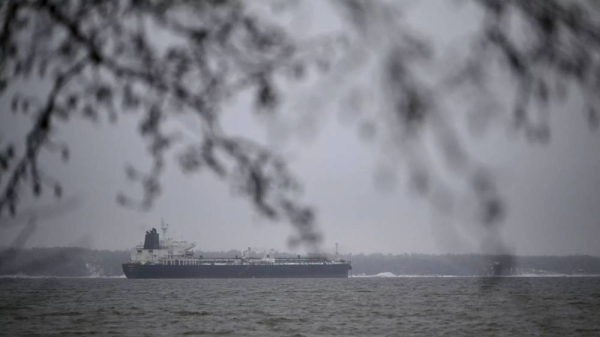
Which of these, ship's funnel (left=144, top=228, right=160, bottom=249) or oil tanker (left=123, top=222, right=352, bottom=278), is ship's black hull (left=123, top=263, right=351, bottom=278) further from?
ship's funnel (left=144, top=228, right=160, bottom=249)

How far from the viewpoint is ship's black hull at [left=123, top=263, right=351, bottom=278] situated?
65250 millimetres

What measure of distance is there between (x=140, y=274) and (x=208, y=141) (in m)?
69.4

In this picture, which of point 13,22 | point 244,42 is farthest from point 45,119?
point 244,42

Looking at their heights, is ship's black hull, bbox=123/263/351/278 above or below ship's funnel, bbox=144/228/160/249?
below

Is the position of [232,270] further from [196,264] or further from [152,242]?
[152,242]

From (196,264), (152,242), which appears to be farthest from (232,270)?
(152,242)

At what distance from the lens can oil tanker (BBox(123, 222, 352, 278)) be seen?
6569 cm

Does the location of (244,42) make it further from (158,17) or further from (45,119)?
(45,119)

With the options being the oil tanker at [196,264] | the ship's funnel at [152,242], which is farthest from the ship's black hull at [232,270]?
the ship's funnel at [152,242]

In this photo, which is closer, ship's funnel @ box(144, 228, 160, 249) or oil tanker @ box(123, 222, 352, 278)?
oil tanker @ box(123, 222, 352, 278)

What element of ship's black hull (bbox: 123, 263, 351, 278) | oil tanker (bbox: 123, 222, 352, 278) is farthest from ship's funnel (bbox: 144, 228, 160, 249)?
ship's black hull (bbox: 123, 263, 351, 278)

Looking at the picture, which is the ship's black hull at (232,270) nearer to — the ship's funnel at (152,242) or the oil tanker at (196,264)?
the oil tanker at (196,264)

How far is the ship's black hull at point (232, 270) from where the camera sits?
6525 cm

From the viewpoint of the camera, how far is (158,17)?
1571mm
